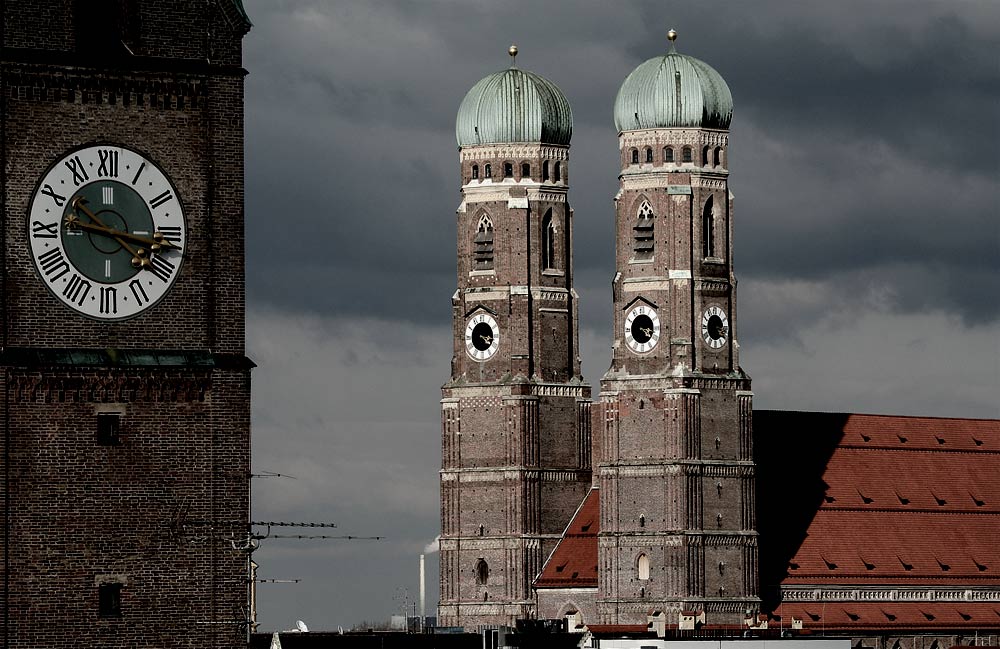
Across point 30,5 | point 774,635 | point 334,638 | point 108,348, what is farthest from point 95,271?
point 774,635

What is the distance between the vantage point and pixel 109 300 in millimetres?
51594

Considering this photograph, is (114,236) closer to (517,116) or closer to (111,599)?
(111,599)

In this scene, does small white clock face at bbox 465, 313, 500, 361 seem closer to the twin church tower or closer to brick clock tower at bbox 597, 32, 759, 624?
the twin church tower

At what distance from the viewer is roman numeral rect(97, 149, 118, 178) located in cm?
5172

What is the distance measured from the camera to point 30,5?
2041 inches

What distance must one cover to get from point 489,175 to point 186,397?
324 feet

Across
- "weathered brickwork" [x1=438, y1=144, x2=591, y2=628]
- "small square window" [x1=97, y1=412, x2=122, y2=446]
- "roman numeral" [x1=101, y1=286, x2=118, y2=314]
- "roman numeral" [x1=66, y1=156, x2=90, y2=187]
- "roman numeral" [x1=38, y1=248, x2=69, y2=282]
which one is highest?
"weathered brickwork" [x1=438, y1=144, x2=591, y2=628]

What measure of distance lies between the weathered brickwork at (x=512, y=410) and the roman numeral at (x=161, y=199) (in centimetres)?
9572

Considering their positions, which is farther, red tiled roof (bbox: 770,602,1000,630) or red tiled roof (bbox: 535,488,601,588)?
red tiled roof (bbox: 770,602,1000,630)

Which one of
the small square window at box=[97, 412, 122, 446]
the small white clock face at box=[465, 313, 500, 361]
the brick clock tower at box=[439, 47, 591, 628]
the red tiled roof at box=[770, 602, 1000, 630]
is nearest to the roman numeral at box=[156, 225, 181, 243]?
the small square window at box=[97, 412, 122, 446]

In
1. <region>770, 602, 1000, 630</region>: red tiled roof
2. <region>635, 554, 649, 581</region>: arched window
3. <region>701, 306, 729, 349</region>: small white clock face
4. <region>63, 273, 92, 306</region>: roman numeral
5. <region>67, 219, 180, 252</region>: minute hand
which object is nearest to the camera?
<region>67, 219, 180, 252</region>: minute hand

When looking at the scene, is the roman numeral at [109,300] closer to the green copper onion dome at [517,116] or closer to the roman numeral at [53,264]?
the roman numeral at [53,264]

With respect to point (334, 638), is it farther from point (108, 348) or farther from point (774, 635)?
point (108, 348)

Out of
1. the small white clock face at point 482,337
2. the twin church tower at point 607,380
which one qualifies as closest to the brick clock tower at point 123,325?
the twin church tower at point 607,380
